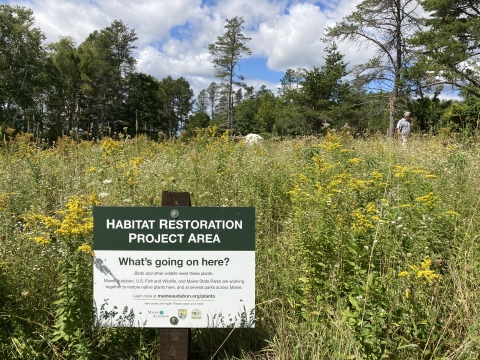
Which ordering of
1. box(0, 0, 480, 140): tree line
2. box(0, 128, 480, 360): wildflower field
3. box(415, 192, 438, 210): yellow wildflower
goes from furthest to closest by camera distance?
1. box(0, 0, 480, 140): tree line
2. box(415, 192, 438, 210): yellow wildflower
3. box(0, 128, 480, 360): wildflower field

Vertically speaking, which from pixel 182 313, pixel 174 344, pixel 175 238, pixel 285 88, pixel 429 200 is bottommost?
pixel 174 344

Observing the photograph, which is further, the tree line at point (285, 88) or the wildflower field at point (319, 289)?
the tree line at point (285, 88)

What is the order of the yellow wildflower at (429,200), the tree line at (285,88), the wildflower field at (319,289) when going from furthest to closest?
the tree line at (285,88) < the yellow wildflower at (429,200) < the wildflower field at (319,289)

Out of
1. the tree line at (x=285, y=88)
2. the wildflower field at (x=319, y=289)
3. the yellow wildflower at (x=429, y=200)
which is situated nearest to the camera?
the wildflower field at (x=319, y=289)

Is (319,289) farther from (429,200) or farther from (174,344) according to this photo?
(429,200)

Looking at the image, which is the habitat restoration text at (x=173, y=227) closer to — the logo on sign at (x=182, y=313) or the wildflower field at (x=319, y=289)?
the wildflower field at (x=319, y=289)

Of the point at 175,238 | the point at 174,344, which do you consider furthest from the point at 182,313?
the point at 175,238

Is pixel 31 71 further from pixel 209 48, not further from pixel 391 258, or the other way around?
pixel 391 258

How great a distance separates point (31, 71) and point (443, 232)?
114 ft

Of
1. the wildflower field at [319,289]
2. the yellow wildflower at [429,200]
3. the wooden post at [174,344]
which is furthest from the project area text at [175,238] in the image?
the yellow wildflower at [429,200]

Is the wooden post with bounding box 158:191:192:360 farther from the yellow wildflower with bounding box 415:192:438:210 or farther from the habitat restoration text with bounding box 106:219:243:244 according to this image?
the yellow wildflower with bounding box 415:192:438:210

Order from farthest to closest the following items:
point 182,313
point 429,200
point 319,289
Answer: point 429,200
point 319,289
point 182,313

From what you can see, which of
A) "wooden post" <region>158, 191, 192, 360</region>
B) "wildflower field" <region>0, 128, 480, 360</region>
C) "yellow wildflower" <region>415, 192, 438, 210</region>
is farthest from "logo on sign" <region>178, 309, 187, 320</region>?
"yellow wildflower" <region>415, 192, 438, 210</region>

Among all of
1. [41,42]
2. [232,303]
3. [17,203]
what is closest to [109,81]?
[41,42]
